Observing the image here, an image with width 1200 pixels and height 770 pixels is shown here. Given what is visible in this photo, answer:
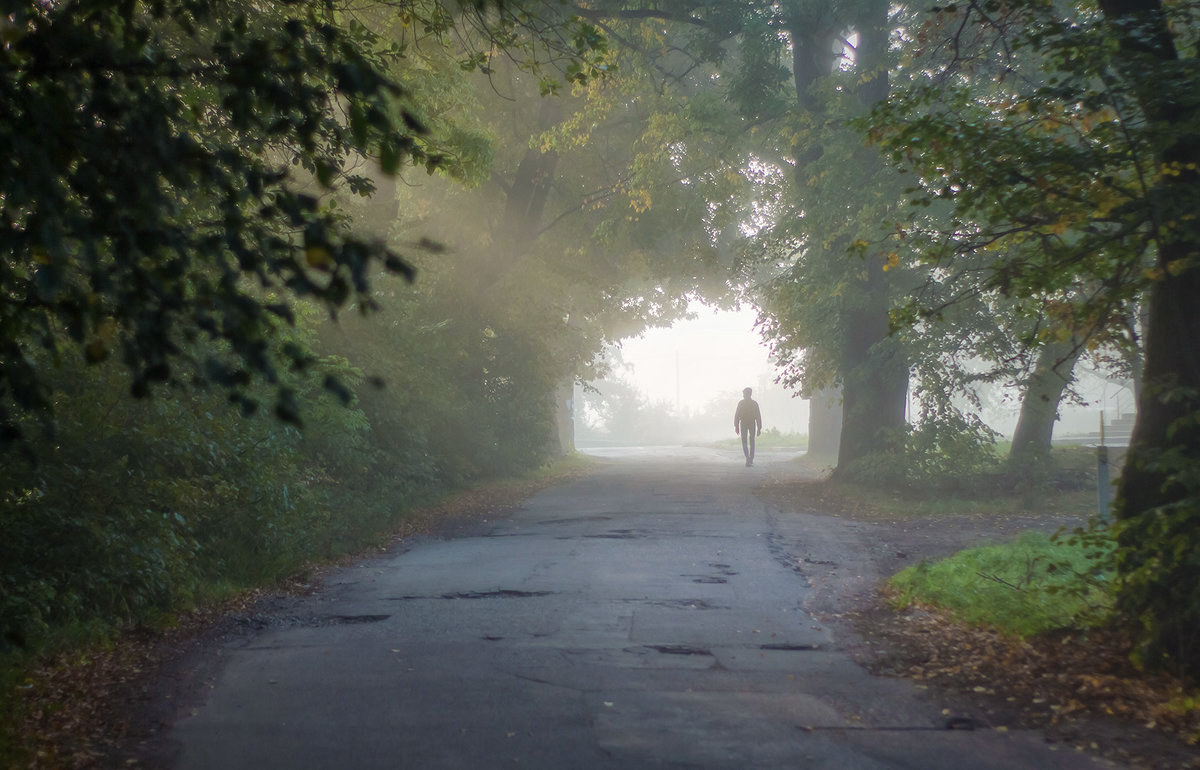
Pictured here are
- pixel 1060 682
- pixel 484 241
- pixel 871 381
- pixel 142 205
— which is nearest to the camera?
pixel 142 205

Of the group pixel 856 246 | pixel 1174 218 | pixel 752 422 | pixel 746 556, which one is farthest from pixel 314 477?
pixel 752 422

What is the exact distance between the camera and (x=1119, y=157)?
6.63m

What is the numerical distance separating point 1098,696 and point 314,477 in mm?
10287

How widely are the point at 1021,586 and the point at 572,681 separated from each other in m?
4.26

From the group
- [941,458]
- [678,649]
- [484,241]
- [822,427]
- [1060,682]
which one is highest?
[484,241]

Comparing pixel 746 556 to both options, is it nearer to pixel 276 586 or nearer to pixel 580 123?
pixel 276 586

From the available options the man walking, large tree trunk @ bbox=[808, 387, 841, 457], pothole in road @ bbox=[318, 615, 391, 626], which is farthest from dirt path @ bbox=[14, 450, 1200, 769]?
large tree trunk @ bbox=[808, 387, 841, 457]

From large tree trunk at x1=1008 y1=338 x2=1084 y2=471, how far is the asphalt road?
28.6ft

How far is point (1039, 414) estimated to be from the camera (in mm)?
20828

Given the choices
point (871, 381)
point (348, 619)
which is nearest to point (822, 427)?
point (871, 381)

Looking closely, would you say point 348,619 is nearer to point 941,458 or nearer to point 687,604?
point 687,604

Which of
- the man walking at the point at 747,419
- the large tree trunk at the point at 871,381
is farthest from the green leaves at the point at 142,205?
the man walking at the point at 747,419

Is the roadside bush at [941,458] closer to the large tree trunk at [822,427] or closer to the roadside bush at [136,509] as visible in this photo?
the roadside bush at [136,509]

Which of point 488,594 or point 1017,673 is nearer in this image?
point 1017,673
